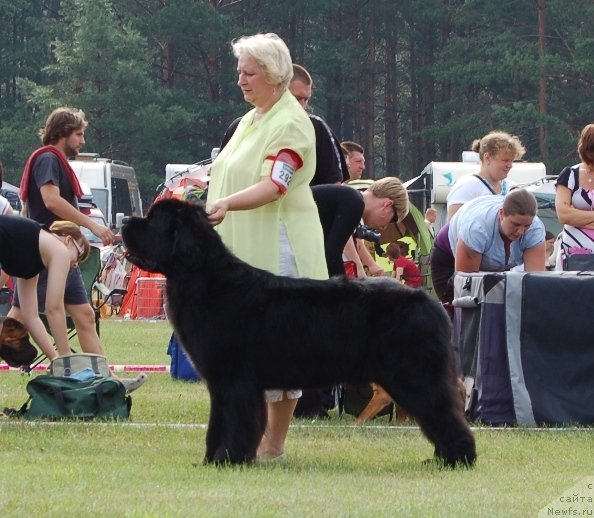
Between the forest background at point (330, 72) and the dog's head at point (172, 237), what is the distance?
104 ft

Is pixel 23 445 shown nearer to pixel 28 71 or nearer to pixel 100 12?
pixel 100 12

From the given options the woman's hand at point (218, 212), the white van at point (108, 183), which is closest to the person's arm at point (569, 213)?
the woman's hand at point (218, 212)

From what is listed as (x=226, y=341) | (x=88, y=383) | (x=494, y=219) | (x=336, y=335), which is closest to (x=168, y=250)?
(x=226, y=341)

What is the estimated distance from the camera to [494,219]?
7270 mm

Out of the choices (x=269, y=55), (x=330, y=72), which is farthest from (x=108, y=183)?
(x=269, y=55)

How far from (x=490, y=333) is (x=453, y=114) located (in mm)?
37192

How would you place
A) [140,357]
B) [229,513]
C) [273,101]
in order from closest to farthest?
[229,513] < [273,101] < [140,357]

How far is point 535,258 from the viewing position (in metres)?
7.48

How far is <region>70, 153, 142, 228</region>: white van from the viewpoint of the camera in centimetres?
2802

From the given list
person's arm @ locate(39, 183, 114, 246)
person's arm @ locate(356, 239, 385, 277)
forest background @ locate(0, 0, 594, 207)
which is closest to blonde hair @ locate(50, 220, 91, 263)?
person's arm @ locate(39, 183, 114, 246)

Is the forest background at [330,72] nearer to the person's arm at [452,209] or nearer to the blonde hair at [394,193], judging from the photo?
the person's arm at [452,209]

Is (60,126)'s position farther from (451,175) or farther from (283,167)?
(451,175)

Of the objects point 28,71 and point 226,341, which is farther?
point 28,71

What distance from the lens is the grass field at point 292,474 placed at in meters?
4.25
